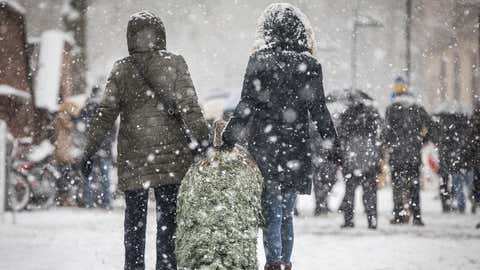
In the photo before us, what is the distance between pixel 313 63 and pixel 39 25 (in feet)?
60.5

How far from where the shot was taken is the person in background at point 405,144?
11594mm

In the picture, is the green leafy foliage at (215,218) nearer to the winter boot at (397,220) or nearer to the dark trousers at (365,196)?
the dark trousers at (365,196)

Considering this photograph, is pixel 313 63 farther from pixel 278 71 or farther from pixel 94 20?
pixel 94 20

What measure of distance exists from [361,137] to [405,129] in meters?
0.71

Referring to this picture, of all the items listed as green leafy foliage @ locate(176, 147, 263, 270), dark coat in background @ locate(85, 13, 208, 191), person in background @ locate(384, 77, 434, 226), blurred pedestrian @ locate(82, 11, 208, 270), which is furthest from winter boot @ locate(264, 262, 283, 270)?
person in background @ locate(384, 77, 434, 226)

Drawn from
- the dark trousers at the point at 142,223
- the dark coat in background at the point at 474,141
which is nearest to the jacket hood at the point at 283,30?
the dark trousers at the point at 142,223

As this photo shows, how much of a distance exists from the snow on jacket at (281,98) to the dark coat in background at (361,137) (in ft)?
17.5

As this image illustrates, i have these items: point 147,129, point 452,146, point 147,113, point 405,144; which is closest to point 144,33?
point 147,113

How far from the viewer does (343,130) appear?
37.9 ft

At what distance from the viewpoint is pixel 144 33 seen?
564 centimetres

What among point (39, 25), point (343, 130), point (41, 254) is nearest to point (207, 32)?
point (39, 25)

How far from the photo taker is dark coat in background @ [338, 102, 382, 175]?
37.1 feet

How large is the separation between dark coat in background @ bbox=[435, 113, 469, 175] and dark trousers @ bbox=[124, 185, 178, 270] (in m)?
9.17

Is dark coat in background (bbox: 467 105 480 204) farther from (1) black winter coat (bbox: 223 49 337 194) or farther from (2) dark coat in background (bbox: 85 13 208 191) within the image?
(2) dark coat in background (bbox: 85 13 208 191)
